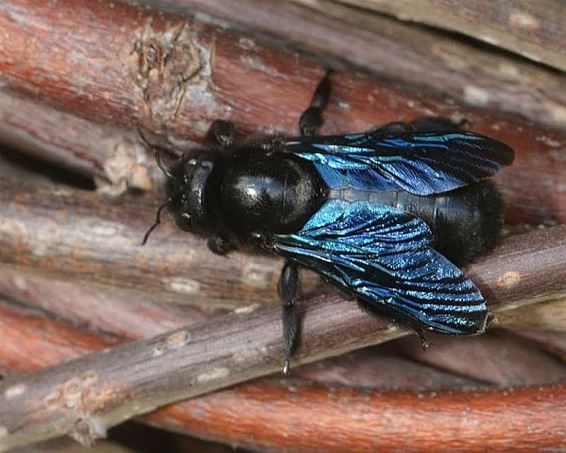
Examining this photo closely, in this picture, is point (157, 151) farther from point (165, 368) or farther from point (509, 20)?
point (509, 20)

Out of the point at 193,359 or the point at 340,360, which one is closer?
the point at 193,359

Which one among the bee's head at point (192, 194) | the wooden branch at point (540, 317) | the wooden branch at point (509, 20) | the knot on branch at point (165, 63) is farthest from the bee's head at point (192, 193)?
the wooden branch at point (540, 317)

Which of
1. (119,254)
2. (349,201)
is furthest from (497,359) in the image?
(119,254)

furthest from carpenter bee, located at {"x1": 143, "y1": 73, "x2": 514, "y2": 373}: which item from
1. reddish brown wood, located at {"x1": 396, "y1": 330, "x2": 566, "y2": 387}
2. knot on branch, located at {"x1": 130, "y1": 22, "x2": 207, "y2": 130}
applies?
reddish brown wood, located at {"x1": 396, "y1": 330, "x2": 566, "y2": 387}

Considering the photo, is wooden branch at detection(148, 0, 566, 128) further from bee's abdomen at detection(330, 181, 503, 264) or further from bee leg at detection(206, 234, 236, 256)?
bee leg at detection(206, 234, 236, 256)

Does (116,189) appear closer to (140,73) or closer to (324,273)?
(140,73)

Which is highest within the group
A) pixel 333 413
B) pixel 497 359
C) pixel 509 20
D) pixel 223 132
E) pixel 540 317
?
pixel 509 20
